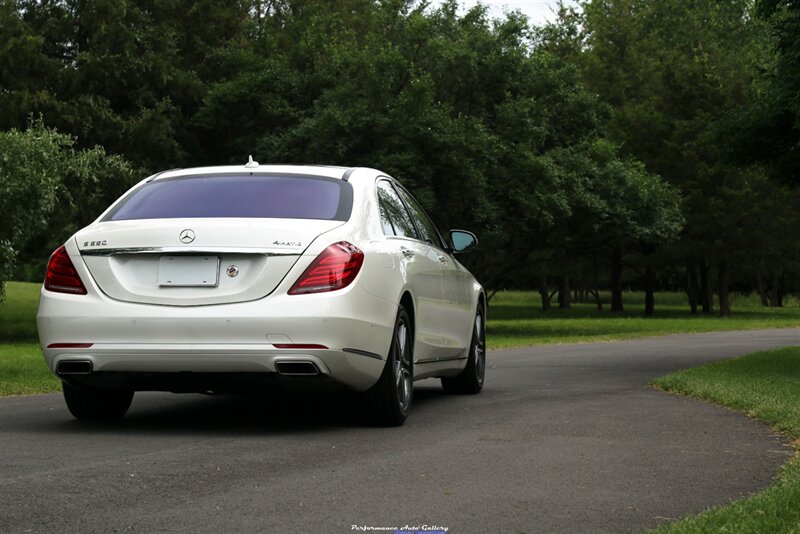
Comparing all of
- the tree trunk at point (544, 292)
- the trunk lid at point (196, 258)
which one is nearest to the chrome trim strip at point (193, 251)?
the trunk lid at point (196, 258)

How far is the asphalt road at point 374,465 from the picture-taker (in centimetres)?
530

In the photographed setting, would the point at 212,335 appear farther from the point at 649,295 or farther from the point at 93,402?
the point at 649,295

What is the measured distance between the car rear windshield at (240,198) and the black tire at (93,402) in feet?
4.15

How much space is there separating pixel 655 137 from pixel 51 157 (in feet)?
111

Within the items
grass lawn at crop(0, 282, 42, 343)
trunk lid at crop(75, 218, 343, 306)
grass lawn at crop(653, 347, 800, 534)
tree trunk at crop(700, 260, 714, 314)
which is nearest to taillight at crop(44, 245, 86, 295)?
trunk lid at crop(75, 218, 343, 306)

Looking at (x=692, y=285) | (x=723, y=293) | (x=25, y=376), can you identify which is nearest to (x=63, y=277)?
(x=25, y=376)

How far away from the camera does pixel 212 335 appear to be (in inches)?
297

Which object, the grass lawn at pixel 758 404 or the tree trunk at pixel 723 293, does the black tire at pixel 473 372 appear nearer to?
the grass lawn at pixel 758 404

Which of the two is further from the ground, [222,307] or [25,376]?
[222,307]

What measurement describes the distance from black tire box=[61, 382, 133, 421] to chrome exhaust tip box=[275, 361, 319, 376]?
1.70 meters

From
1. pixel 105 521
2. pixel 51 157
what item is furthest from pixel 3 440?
pixel 51 157

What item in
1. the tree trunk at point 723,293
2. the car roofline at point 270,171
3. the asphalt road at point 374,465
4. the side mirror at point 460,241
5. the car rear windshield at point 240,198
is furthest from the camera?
the tree trunk at point 723,293

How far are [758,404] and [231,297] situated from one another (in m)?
4.95

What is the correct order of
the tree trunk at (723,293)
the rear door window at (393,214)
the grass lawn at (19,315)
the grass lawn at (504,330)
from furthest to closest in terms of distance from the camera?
1. the tree trunk at (723,293)
2. the grass lawn at (19,315)
3. the grass lawn at (504,330)
4. the rear door window at (393,214)
